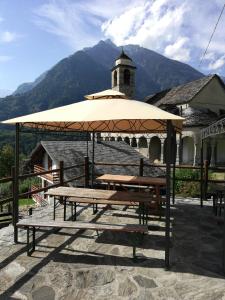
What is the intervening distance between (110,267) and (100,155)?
67.2 ft

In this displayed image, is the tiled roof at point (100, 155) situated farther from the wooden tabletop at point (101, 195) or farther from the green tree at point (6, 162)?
the green tree at point (6, 162)

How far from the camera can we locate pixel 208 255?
555 cm

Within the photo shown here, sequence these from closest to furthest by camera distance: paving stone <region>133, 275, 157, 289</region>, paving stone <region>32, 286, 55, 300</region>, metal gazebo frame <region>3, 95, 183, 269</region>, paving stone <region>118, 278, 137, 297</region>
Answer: paving stone <region>32, 286, 55, 300</region> < paving stone <region>118, 278, 137, 297</region> < paving stone <region>133, 275, 157, 289</region> < metal gazebo frame <region>3, 95, 183, 269</region>

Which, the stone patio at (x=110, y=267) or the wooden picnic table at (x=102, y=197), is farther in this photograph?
the wooden picnic table at (x=102, y=197)

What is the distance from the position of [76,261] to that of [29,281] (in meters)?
0.91

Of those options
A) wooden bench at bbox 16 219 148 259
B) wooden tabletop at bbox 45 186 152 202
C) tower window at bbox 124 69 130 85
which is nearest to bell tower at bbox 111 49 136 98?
tower window at bbox 124 69 130 85

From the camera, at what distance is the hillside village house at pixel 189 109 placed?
34.7 metres

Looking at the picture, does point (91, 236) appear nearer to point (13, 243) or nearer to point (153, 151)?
point (13, 243)

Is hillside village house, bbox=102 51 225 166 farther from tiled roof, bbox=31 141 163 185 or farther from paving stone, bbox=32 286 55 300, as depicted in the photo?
paving stone, bbox=32 286 55 300

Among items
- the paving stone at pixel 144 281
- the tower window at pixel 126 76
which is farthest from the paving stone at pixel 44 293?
the tower window at pixel 126 76

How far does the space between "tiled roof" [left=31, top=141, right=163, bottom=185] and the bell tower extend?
16.7 m

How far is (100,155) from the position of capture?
25344mm

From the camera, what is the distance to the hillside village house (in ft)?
114

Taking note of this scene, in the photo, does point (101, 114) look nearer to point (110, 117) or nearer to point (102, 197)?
point (110, 117)
